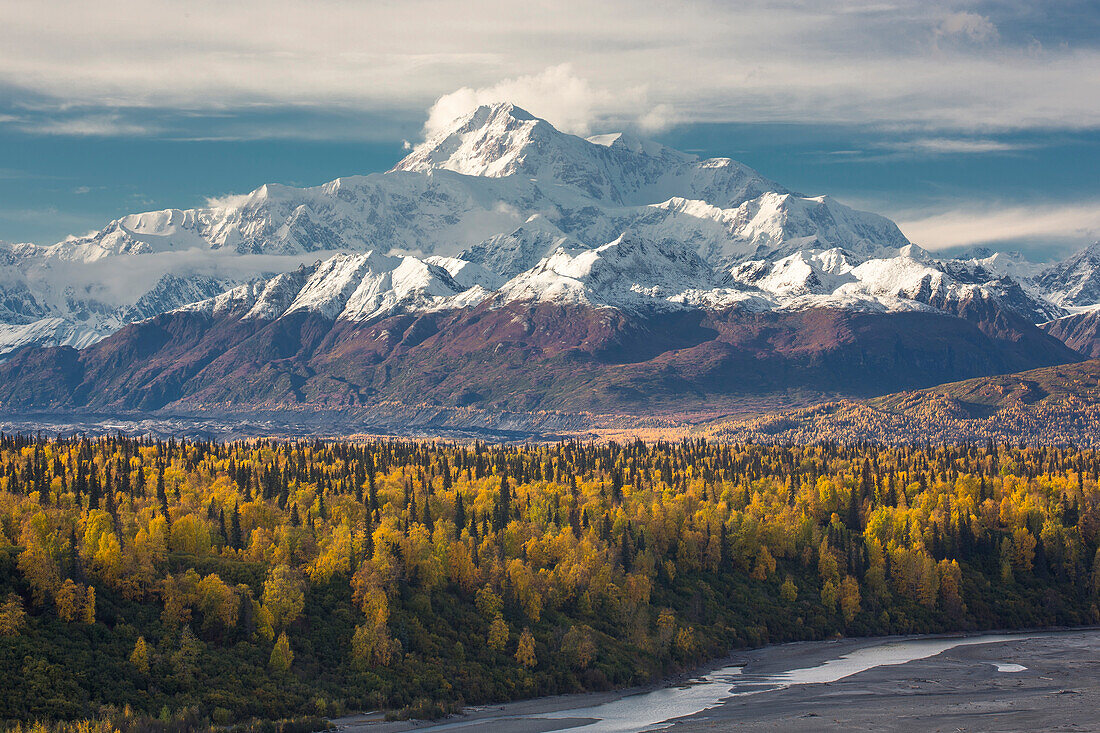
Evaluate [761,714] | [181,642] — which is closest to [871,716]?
[761,714]

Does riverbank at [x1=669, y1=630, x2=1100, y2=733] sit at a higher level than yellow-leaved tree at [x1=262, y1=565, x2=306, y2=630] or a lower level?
lower

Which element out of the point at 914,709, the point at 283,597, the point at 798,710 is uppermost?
the point at 283,597

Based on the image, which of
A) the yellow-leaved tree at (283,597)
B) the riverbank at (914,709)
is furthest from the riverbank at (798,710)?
the yellow-leaved tree at (283,597)

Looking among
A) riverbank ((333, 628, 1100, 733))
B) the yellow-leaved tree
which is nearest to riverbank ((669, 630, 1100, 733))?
riverbank ((333, 628, 1100, 733))

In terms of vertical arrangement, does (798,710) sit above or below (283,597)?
below

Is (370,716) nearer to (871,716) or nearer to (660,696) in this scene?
(660,696)

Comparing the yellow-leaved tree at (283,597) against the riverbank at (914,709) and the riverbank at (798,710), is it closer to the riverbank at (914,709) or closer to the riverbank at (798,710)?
the riverbank at (798,710)

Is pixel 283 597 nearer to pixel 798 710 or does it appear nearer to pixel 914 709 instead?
pixel 798 710

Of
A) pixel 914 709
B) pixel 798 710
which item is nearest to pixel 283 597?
pixel 798 710

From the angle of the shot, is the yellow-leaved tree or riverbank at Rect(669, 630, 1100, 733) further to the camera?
the yellow-leaved tree

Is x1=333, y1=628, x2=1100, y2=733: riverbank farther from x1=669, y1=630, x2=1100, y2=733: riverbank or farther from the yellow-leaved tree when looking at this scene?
the yellow-leaved tree

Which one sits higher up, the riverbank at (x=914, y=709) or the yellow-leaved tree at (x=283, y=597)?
the yellow-leaved tree at (x=283, y=597)
